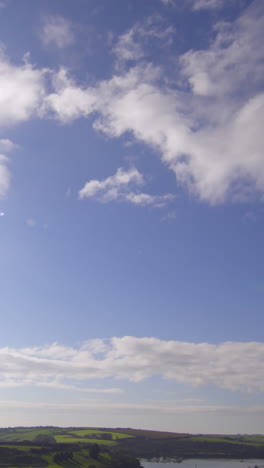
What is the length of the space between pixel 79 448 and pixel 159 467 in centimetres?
4567

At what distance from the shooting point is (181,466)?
196 meters

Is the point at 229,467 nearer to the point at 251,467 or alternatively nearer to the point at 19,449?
the point at 251,467

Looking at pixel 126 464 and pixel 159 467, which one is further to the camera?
pixel 159 467

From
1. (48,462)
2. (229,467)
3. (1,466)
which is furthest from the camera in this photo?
(229,467)

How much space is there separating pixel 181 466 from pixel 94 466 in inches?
2804

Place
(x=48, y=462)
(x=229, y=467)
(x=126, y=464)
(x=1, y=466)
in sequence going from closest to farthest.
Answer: (x=1, y=466)
(x=48, y=462)
(x=126, y=464)
(x=229, y=467)

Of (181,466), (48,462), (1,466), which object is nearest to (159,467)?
(181,466)

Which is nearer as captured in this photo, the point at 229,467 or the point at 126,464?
the point at 126,464

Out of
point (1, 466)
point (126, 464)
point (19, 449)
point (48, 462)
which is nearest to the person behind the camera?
point (1, 466)

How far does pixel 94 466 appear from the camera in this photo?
148 m

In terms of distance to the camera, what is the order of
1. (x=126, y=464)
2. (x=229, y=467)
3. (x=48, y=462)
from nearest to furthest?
(x=48, y=462), (x=126, y=464), (x=229, y=467)

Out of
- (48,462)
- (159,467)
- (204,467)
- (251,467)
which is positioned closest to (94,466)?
(48,462)

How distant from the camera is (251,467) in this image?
19162 cm

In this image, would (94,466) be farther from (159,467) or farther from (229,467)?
(229,467)
